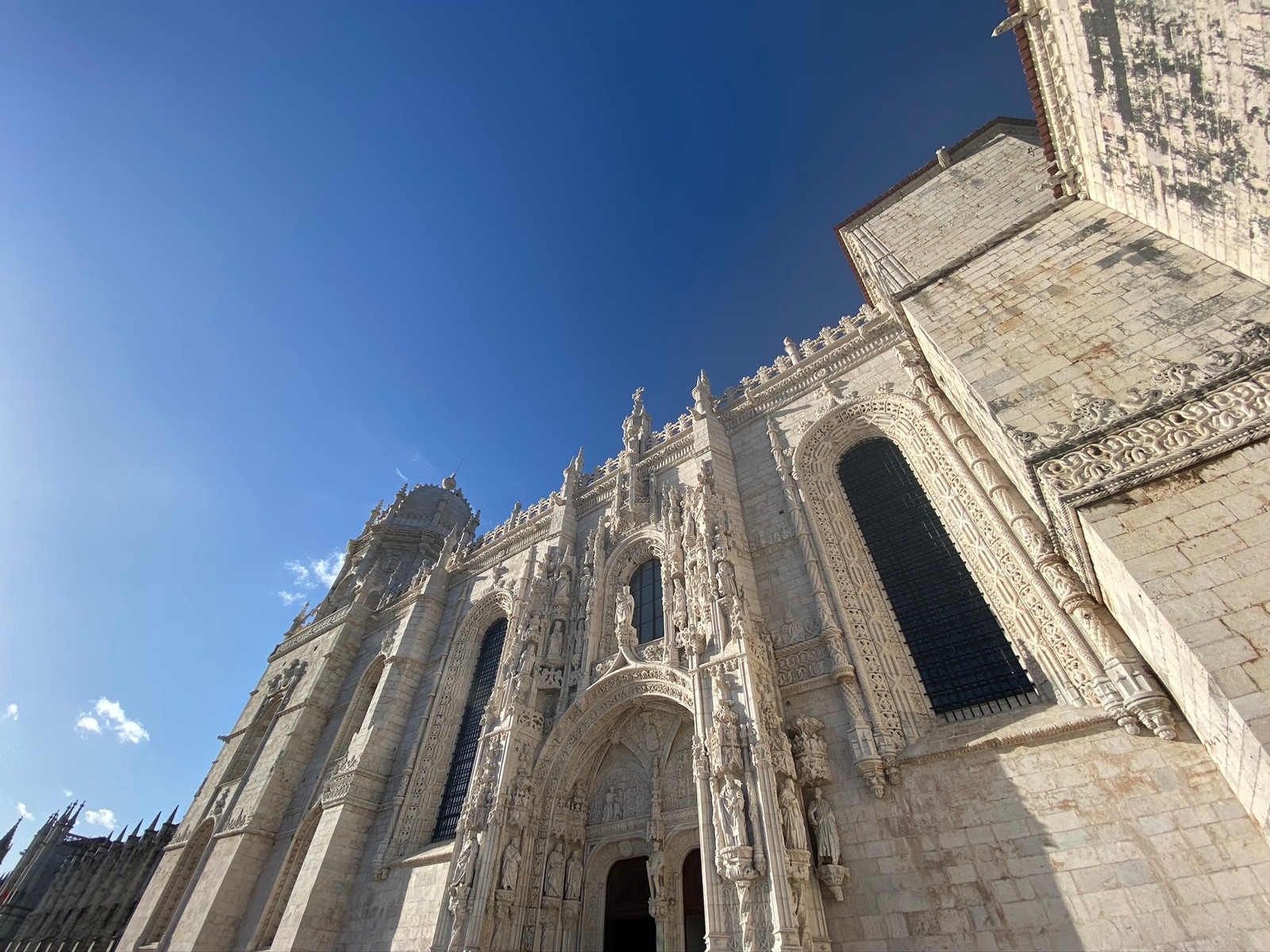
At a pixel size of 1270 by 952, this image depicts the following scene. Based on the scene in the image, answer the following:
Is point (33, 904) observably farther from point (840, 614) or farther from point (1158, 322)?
point (1158, 322)

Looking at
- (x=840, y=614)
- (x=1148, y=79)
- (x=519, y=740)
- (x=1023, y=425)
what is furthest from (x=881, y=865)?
(x=1148, y=79)

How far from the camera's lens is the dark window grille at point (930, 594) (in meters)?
8.80

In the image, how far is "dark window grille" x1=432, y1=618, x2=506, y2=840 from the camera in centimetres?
1426

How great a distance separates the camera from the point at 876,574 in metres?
10.8

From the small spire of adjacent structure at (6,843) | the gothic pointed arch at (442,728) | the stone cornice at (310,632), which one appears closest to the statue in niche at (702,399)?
the gothic pointed arch at (442,728)

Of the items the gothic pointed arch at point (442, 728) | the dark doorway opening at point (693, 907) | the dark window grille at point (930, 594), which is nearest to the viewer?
the dark window grille at point (930, 594)

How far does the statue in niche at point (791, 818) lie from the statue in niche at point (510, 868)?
5.38 m

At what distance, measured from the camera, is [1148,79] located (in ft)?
21.0

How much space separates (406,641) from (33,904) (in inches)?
1437

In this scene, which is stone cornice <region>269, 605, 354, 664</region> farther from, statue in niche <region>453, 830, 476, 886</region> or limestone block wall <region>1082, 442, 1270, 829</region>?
limestone block wall <region>1082, 442, 1270, 829</region>

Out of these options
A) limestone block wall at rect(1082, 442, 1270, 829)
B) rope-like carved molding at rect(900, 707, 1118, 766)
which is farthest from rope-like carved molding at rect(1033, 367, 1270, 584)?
rope-like carved molding at rect(900, 707, 1118, 766)

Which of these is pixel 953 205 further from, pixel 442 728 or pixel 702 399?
pixel 442 728

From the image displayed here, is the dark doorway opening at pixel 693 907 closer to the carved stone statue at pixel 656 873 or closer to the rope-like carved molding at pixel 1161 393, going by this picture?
the carved stone statue at pixel 656 873

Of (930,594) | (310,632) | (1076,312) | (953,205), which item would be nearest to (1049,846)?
(930,594)
